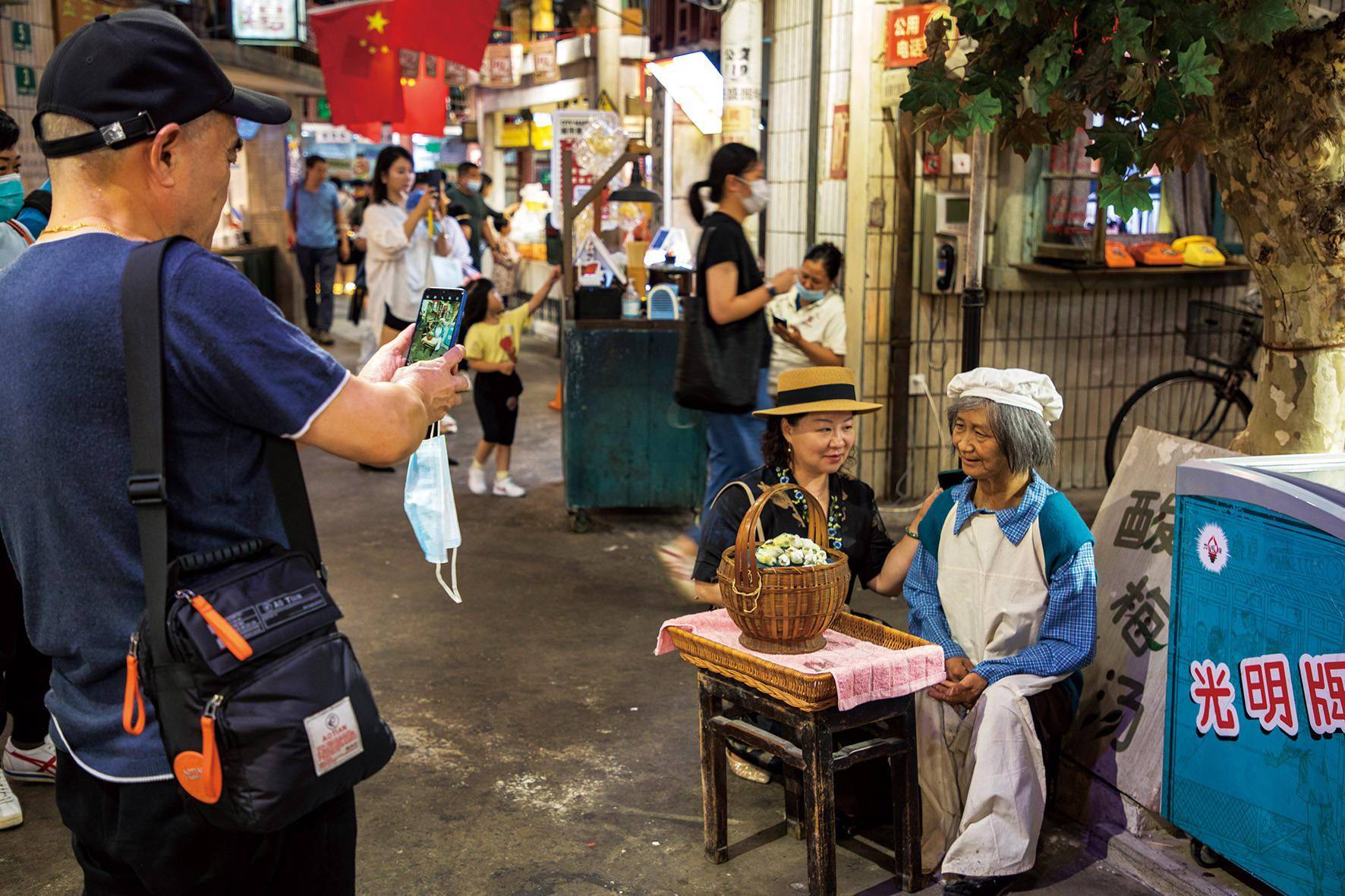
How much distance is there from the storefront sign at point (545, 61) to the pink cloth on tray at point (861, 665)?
16.6 metres

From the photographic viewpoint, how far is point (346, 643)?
2.04 m

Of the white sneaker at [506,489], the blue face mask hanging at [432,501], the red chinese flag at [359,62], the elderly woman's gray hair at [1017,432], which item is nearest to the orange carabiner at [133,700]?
the blue face mask hanging at [432,501]

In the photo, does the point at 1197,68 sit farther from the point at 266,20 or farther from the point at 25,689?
the point at 266,20

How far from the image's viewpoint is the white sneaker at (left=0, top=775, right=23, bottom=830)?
4000mm

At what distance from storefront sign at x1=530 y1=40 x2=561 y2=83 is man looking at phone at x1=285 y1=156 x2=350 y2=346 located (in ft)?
15.6

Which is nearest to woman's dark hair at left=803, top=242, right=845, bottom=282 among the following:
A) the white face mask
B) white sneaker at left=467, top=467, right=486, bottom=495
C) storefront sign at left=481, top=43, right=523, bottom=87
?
the white face mask

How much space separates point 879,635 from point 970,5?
5.94 feet

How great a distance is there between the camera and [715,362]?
592 centimetres

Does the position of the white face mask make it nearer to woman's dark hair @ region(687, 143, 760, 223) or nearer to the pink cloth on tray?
woman's dark hair @ region(687, 143, 760, 223)

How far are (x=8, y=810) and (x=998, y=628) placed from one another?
306 centimetres

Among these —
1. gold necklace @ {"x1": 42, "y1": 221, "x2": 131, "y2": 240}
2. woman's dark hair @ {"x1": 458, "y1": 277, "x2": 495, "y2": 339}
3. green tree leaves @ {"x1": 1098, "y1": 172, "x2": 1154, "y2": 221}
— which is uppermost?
green tree leaves @ {"x1": 1098, "y1": 172, "x2": 1154, "y2": 221}

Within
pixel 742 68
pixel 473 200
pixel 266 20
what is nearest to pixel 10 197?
pixel 742 68

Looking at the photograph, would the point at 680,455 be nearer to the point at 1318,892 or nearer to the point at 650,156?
the point at 1318,892

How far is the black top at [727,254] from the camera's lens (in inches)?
229
